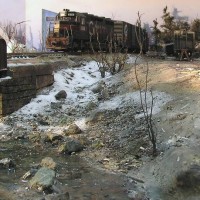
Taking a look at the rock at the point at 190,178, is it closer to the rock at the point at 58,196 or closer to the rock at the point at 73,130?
the rock at the point at 58,196

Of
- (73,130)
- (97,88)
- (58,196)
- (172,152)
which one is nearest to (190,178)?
(172,152)

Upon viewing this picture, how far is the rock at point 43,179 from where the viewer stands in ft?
25.5

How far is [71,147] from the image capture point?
10.6 m

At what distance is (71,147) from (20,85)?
14.7 feet

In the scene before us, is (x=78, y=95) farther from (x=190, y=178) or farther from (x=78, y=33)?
(x=78, y=33)

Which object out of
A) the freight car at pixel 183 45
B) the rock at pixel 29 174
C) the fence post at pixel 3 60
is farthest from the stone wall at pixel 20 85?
the freight car at pixel 183 45

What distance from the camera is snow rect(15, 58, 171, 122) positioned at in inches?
536

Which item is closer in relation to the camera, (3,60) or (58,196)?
(58,196)

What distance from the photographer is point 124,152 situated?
10031mm

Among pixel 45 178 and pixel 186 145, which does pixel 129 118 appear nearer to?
pixel 186 145

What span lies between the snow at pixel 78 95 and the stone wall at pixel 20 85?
0.81ft

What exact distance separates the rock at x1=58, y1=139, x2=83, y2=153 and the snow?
228 centimetres

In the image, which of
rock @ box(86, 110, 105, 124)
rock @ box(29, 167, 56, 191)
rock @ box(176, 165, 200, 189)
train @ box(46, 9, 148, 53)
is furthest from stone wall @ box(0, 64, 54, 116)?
train @ box(46, 9, 148, 53)

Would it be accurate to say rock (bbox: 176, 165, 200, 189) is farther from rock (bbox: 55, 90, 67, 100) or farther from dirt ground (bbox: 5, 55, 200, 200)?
rock (bbox: 55, 90, 67, 100)
